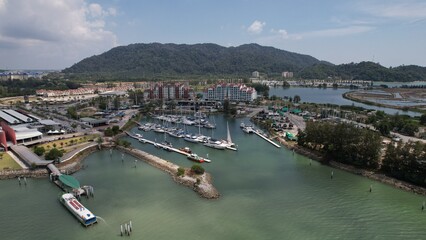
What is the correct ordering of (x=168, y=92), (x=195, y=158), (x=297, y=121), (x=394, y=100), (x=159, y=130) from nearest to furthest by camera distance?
1. (x=195, y=158)
2. (x=159, y=130)
3. (x=297, y=121)
4. (x=168, y=92)
5. (x=394, y=100)

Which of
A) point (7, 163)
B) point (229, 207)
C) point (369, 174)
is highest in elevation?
point (369, 174)

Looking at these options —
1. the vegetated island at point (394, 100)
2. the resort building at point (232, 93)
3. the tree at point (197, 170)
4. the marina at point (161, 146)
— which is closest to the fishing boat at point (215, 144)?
the marina at point (161, 146)

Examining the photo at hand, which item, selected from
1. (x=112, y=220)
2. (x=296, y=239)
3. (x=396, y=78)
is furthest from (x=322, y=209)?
(x=396, y=78)

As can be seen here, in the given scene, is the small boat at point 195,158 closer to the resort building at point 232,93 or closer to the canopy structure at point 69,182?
the canopy structure at point 69,182

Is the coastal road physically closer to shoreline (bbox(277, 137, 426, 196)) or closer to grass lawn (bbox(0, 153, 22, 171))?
shoreline (bbox(277, 137, 426, 196))

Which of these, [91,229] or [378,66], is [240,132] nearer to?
[91,229]

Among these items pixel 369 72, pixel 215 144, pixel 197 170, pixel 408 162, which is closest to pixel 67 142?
pixel 215 144

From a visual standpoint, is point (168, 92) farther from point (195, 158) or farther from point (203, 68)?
point (203, 68)
